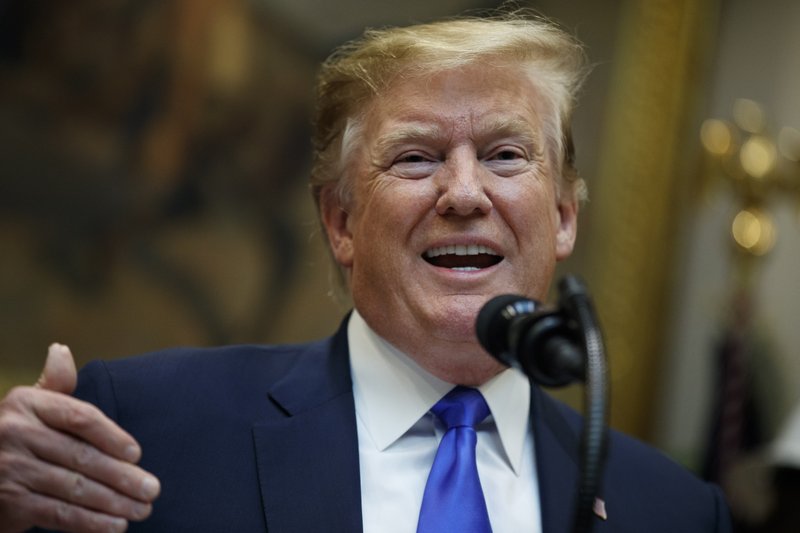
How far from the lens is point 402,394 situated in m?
2.78

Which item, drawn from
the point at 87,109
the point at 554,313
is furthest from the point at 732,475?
the point at 554,313

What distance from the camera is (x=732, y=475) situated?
5.62 m

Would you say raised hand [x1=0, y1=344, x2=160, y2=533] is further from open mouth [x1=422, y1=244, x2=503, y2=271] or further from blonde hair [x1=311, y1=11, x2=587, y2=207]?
blonde hair [x1=311, y1=11, x2=587, y2=207]

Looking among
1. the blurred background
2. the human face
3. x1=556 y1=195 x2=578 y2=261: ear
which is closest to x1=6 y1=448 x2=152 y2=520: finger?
the human face

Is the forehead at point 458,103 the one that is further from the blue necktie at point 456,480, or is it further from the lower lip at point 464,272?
the blue necktie at point 456,480

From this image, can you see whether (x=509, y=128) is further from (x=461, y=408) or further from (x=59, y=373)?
(x=59, y=373)

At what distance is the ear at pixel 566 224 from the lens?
3.14m

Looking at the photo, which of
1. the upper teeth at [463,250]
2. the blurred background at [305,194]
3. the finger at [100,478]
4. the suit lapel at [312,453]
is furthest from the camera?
the blurred background at [305,194]

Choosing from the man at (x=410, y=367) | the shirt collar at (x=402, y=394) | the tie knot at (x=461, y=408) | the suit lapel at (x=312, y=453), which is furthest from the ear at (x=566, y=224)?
the suit lapel at (x=312, y=453)

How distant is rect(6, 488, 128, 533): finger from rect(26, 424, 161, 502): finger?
0.02 meters

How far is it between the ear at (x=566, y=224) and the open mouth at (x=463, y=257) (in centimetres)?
38

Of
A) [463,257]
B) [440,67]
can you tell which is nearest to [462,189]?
[463,257]

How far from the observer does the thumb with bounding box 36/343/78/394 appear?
214 cm

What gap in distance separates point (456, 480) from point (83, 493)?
0.87 m
